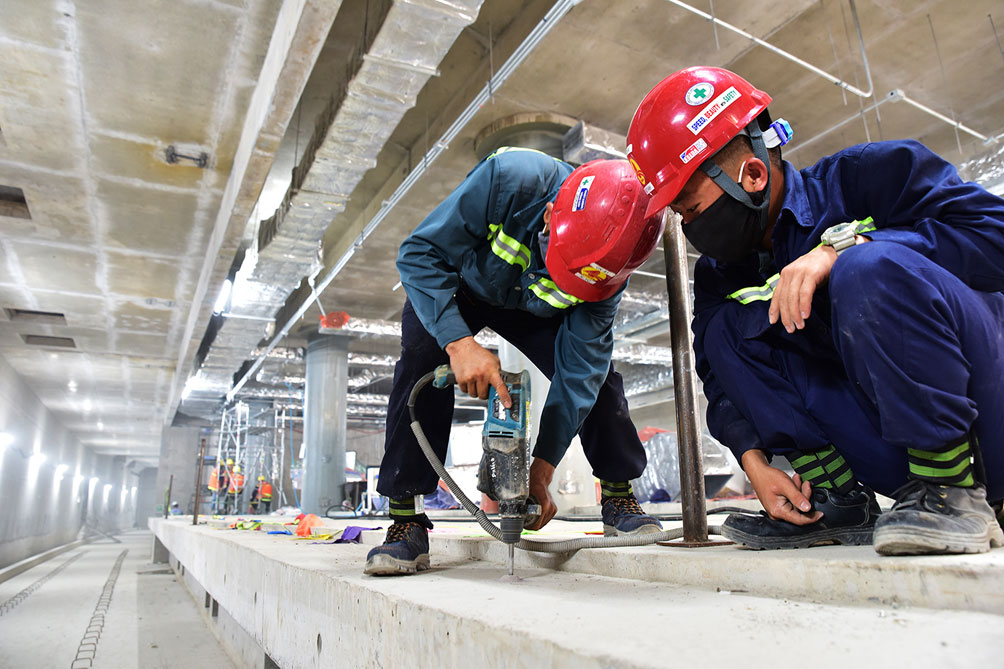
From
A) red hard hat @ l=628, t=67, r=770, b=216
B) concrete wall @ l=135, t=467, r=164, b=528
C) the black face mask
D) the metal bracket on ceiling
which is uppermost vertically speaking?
the metal bracket on ceiling

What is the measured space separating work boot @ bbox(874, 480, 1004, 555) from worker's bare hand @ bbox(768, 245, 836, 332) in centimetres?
37

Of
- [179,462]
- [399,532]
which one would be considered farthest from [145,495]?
[399,532]

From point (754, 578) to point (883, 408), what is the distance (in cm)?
37

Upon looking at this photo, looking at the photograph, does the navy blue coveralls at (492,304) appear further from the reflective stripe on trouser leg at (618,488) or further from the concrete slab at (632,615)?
the concrete slab at (632,615)

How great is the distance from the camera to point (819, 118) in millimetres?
5809

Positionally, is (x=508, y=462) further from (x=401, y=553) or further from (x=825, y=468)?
(x=825, y=468)

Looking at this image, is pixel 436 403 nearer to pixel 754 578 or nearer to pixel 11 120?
pixel 754 578

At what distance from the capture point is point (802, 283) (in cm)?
123

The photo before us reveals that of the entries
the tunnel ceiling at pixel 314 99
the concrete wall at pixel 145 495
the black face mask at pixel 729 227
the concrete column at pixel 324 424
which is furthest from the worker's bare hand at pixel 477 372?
the concrete wall at pixel 145 495

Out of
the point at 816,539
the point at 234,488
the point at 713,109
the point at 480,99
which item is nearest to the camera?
the point at 816,539

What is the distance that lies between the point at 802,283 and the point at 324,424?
9.95 meters

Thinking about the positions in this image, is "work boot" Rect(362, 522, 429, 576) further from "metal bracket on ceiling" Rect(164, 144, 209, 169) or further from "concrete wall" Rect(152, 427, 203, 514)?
"concrete wall" Rect(152, 427, 203, 514)

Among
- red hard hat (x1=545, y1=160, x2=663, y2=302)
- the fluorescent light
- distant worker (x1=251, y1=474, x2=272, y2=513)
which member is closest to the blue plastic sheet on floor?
red hard hat (x1=545, y1=160, x2=663, y2=302)

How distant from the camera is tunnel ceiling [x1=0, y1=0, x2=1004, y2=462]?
3.96 metres
